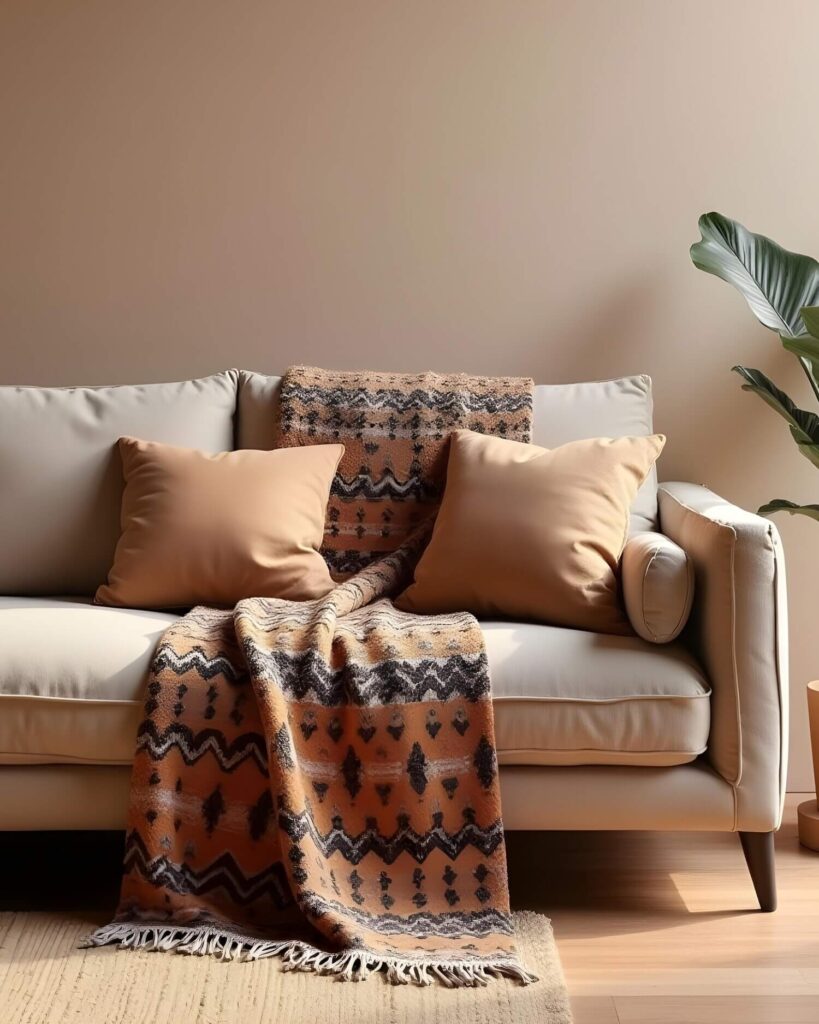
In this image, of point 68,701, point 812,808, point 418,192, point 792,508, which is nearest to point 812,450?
point 792,508

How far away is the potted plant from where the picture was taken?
2.59 m

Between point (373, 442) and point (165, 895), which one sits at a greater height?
point (373, 442)

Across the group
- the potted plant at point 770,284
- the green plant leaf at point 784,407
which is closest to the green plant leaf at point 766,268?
the potted plant at point 770,284

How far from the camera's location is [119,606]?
245cm

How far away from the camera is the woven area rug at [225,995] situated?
1.69 meters

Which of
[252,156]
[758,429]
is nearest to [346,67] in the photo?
[252,156]

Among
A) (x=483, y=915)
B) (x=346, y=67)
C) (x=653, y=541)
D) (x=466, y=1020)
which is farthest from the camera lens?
(x=346, y=67)

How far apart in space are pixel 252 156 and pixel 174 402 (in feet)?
2.34

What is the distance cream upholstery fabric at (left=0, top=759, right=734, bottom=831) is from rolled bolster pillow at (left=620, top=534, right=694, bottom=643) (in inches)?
9.7

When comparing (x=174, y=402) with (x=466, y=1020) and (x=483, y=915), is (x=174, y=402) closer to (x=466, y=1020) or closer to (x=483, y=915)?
(x=483, y=915)

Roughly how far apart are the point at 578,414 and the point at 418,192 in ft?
2.44

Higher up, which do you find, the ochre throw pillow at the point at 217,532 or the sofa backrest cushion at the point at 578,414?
the sofa backrest cushion at the point at 578,414

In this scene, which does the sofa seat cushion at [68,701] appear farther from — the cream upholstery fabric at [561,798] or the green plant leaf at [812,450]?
the green plant leaf at [812,450]

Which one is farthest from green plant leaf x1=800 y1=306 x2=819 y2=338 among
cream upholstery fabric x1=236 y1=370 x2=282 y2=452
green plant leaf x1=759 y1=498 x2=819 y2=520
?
cream upholstery fabric x1=236 y1=370 x2=282 y2=452
